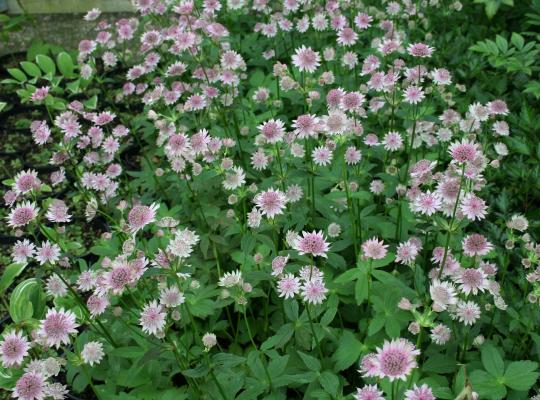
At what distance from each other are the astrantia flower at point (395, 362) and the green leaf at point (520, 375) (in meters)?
0.67

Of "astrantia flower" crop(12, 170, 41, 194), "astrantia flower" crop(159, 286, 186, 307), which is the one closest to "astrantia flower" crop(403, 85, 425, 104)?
"astrantia flower" crop(159, 286, 186, 307)

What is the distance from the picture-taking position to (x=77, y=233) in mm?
3646

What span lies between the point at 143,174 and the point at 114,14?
317 centimetres

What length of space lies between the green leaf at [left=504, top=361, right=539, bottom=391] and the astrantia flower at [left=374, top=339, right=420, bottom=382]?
672mm

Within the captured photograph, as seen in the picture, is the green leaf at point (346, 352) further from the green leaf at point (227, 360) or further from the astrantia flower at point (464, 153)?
the astrantia flower at point (464, 153)

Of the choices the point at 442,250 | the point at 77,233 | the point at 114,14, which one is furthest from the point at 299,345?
the point at 114,14

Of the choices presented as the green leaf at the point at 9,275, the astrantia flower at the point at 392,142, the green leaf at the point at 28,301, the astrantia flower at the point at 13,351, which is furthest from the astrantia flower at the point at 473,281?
the green leaf at the point at 9,275

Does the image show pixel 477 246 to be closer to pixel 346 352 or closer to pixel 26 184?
pixel 346 352

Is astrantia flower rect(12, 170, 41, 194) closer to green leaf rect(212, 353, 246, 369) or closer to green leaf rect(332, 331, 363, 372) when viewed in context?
green leaf rect(212, 353, 246, 369)

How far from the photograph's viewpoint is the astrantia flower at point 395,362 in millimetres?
1287

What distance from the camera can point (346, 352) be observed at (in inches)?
79.1

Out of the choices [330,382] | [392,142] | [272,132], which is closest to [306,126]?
[272,132]

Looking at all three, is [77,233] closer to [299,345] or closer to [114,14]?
[299,345]

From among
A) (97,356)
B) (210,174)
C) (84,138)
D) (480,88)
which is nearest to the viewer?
(97,356)
